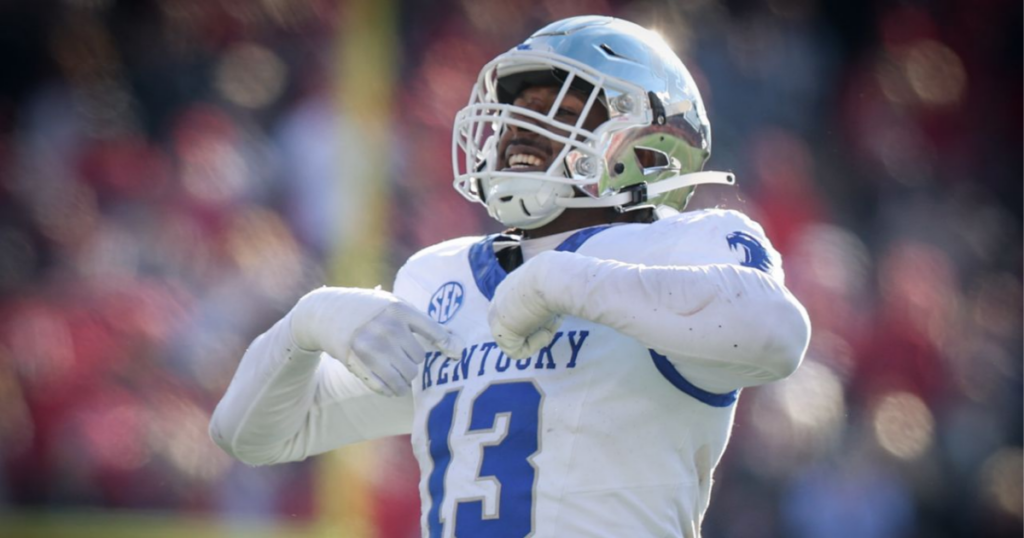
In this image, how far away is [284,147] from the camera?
420cm

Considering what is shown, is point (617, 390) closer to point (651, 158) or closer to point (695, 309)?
point (695, 309)

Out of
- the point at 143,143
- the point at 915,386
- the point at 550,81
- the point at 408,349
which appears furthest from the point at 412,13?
the point at 408,349

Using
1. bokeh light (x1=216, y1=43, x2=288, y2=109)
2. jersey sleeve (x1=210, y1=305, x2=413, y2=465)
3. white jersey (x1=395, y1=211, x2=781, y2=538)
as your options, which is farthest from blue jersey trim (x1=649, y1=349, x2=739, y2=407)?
bokeh light (x1=216, y1=43, x2=288, y2=109)

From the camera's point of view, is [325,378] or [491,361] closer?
[491,361]

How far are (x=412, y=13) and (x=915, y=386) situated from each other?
2.19 meters

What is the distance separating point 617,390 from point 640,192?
35cm

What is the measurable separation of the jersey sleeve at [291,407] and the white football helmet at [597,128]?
349 millimetres

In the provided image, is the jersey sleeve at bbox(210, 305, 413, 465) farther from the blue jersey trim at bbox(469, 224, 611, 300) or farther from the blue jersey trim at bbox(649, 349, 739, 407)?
the blue jersey trim at bbox(649, 349, 739, 407)

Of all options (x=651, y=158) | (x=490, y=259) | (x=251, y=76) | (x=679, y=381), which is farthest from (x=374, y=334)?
(x=251, y=76)

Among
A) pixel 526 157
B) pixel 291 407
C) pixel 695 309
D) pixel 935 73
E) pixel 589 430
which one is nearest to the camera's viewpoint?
pixel 695 309

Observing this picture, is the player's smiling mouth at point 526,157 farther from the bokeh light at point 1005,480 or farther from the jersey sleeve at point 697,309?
the bokeh light at point 1005,480

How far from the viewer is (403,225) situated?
413 cm

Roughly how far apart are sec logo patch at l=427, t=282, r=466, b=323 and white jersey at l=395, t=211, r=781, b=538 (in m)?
0.09

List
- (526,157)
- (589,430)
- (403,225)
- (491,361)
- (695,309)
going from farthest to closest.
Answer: (403,225), (526,157), (491,361), (589,430), (695,309)
